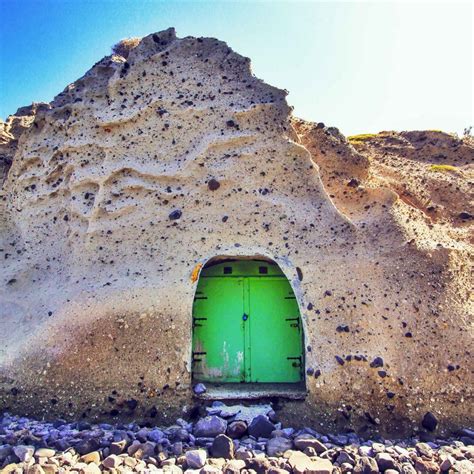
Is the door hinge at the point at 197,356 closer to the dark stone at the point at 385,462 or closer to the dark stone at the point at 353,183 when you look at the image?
the dark stone at the point at 385,462

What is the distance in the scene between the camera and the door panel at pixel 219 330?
7871 mm

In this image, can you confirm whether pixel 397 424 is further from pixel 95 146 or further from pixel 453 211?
pixel 95 146

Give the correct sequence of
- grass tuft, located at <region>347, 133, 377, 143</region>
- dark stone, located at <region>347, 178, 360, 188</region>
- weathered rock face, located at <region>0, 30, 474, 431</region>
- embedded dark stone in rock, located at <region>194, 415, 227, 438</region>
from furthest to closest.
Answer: grass tuft, located at <region>347, 133, 377, 143</region>, dark stone, located at <region>347, 178, 360, 188</region>, weathered rock face, located at <region>0, 30, 474, 431</region>, embedded dark stone in rock, located at <region>194, 415, 227, 438</region>

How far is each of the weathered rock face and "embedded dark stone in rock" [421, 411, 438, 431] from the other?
92 mm

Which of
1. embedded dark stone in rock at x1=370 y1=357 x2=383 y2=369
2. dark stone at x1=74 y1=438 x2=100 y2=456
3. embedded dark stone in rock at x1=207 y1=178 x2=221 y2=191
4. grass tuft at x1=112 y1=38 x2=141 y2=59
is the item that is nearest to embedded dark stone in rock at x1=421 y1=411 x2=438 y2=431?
embedded dark stone in rock at x1=370 y1=357 x2=383 y2=369

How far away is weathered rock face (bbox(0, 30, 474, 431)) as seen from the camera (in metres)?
6.88

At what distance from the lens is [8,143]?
10867 millimetres

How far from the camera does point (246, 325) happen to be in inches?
316

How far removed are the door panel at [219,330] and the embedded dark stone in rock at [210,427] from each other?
59.8 inches

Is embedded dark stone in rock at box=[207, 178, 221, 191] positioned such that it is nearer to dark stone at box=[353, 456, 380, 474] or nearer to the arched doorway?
the arched doorway

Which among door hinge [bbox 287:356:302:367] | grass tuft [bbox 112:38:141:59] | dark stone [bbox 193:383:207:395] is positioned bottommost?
dark stone [bbox 193:383:207:395]

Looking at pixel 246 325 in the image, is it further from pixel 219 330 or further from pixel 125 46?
pixel 125 46

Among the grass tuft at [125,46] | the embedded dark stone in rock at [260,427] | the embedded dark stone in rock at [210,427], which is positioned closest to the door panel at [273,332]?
the embedded dark stone in rock at [260,427]

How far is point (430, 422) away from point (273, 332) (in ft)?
8.98
